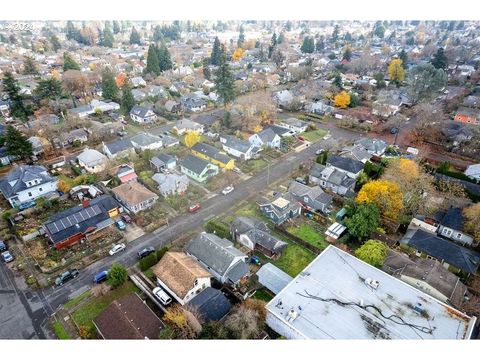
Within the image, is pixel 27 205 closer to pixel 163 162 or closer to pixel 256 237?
pixel 163 162

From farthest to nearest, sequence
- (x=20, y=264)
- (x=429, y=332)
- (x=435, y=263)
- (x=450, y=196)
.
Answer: (x=450, y=196), (x=20, y=264), (x=435, y=263), (x=429, y=332)

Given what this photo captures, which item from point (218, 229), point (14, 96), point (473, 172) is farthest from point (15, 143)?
point (473, 172)

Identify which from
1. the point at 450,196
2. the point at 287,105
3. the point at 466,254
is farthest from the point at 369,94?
the point at 466,254

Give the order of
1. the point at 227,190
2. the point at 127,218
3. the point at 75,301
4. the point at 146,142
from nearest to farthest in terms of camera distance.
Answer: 1. the point at 75,301
2. the point at 127,218
3. the point at 227,190
4. the point at 146,142

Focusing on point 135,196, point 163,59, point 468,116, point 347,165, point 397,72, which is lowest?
point 135,196

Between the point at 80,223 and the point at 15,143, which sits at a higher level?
the point at 15,143

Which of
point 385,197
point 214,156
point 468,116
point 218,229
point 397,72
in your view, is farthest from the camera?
point 397,72

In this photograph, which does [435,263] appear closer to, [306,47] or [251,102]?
[251,102]
